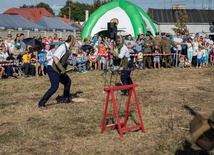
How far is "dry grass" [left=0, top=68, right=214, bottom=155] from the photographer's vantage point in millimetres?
7023

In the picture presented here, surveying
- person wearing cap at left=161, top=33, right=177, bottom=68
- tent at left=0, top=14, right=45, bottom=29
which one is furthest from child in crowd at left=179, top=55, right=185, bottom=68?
tent at left=0, top=14, right=45, bottom=29

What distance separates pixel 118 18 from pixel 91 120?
20.4 metres

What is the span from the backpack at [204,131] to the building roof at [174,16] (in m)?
62.8

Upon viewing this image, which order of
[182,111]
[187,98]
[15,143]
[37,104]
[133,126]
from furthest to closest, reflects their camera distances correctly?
[187,98]
[37,104]
[182,111]
[133,126]
[15,143]

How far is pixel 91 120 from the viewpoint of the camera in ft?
29.1

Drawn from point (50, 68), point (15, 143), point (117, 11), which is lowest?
Answer: point (15, 143)

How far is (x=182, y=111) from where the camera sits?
977 cm

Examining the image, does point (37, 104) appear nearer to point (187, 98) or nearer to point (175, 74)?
point (187, 98)

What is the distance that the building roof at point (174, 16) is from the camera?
6669cm

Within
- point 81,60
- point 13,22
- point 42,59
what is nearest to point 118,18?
point 13,22

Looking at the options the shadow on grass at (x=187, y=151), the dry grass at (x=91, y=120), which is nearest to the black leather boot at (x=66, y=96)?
the dry grass at (x=91, y=120)

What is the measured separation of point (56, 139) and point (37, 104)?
3.37 m

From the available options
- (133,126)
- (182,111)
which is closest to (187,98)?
(182,111)

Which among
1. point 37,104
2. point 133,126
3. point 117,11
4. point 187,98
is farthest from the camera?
point 117,11
